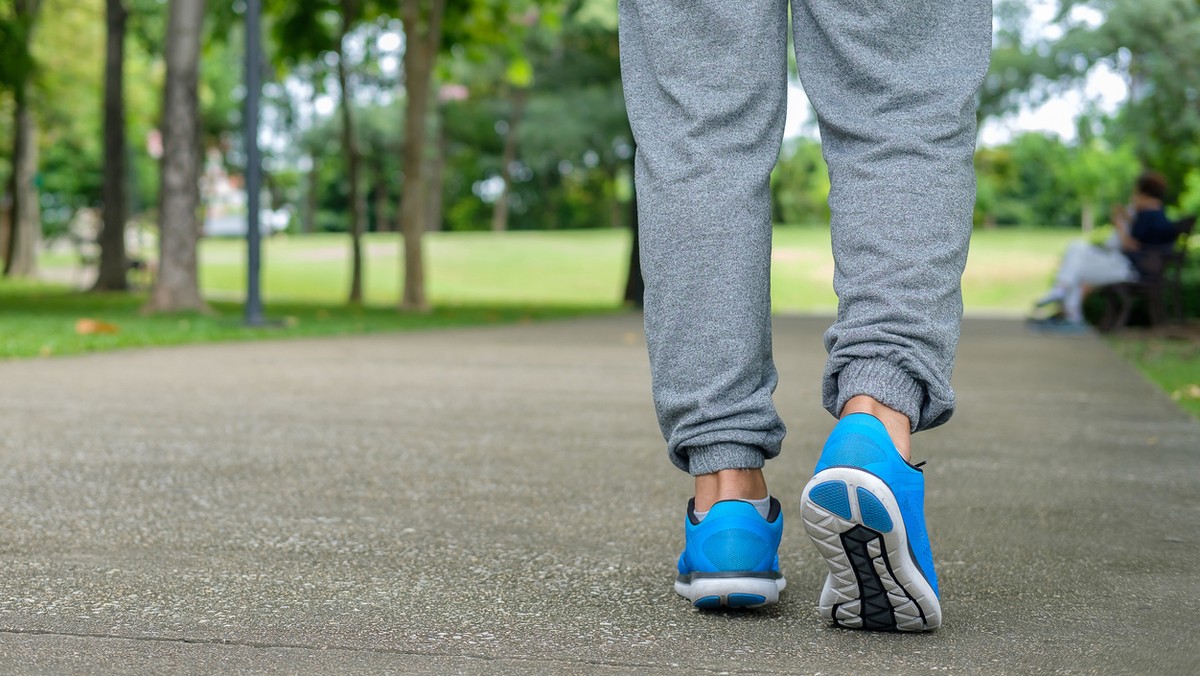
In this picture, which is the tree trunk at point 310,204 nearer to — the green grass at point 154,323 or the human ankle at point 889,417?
the green grass at point 154,323

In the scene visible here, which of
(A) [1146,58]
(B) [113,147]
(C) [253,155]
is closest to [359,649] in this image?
(C) [253,155]

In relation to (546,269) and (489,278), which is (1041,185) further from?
(489,278)

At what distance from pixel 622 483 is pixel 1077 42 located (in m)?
11.4

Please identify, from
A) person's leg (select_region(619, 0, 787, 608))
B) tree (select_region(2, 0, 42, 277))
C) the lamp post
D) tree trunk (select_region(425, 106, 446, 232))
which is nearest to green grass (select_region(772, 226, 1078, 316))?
the lamp post

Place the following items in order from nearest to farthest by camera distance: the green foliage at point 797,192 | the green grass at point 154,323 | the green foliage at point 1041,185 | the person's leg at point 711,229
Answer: the person's leg at point 711,229 → the green grass at point 154,323 → the green foliage at point 797,192 → the green foliage at point 1041,185

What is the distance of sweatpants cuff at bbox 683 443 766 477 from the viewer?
197 centimetres

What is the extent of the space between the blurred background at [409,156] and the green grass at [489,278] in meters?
0.13

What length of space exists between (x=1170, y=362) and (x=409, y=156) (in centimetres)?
1003

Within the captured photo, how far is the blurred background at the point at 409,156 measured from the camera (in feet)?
43.1

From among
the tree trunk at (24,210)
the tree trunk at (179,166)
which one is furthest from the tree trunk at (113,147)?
the tree trunk at (24,210)

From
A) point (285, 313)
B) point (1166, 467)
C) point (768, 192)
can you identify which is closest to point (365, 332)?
point (285, 313)

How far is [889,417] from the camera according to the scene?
184cm

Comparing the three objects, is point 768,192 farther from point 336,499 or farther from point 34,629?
point 336,499

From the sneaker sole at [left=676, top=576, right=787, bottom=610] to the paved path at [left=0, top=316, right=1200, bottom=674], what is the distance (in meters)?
0.03
